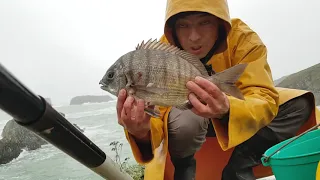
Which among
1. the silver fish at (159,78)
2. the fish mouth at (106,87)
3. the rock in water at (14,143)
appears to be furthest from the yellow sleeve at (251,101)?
the rock in water at (14,143)

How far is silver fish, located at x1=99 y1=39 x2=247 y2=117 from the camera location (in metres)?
1.95

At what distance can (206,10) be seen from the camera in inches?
102

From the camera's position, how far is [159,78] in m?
2.01

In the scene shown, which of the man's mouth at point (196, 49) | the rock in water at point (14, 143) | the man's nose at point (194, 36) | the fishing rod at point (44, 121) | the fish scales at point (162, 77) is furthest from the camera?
the rock in water at point (14, 143)

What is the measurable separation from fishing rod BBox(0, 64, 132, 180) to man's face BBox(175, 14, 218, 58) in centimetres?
146

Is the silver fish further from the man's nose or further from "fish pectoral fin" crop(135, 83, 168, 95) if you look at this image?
the man's nose

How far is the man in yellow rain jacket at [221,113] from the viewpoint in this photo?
227 cm

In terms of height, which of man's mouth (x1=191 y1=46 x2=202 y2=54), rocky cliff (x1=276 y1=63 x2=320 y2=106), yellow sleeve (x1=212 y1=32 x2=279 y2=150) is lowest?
rocky cliff (x1=276 y1=63 x2=320 y2=106)

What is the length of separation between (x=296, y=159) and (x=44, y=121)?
156 centimetres

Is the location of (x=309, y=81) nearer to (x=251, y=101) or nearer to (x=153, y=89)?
(x=251, y=101)

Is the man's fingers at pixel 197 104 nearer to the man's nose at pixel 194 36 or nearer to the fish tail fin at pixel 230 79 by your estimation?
the fish tail fin at pixel 230 79

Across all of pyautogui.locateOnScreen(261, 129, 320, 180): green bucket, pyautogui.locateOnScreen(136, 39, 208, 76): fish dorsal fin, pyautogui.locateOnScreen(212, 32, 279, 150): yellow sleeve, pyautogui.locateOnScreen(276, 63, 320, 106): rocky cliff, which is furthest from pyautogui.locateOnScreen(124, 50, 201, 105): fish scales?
pyautogui.locateOnScreen(276, 63, 320, 106): rocky cliff

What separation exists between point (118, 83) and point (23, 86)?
103 centimetres

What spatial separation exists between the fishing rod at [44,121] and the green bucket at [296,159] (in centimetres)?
116
